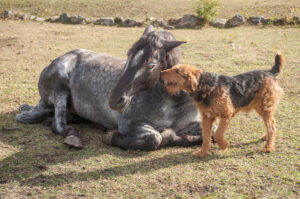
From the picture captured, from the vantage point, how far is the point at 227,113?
429cm

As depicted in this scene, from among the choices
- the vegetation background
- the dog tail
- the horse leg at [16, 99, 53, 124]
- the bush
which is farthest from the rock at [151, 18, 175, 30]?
the dog tail

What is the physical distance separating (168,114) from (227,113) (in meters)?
0.95

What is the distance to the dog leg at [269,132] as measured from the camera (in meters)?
4.61

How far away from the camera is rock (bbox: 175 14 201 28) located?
658 inches

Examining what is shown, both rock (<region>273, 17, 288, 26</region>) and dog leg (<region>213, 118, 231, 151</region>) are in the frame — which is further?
rock (<region>273, 17, 288, 26</region>)

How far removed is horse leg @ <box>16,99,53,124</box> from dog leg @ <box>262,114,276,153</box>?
3936 mm

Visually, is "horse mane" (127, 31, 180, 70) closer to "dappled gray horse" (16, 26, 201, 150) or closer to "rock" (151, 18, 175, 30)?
"dappled gray horse" (16, 26, 201, 150)

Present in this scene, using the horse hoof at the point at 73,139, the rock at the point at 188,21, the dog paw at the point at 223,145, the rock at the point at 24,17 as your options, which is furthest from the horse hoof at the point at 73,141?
the rock at the point at 24,17

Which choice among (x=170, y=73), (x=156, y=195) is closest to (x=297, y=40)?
(x=170, y=73)

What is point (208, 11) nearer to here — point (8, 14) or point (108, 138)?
point (8, 14)

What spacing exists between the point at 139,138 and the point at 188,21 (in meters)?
13.1

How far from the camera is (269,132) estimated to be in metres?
4.65

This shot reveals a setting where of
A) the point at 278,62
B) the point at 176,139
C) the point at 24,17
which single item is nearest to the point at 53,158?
the point at 176,139

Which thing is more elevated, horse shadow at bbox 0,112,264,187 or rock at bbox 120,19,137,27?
rock at bbox 120,19,137,27
